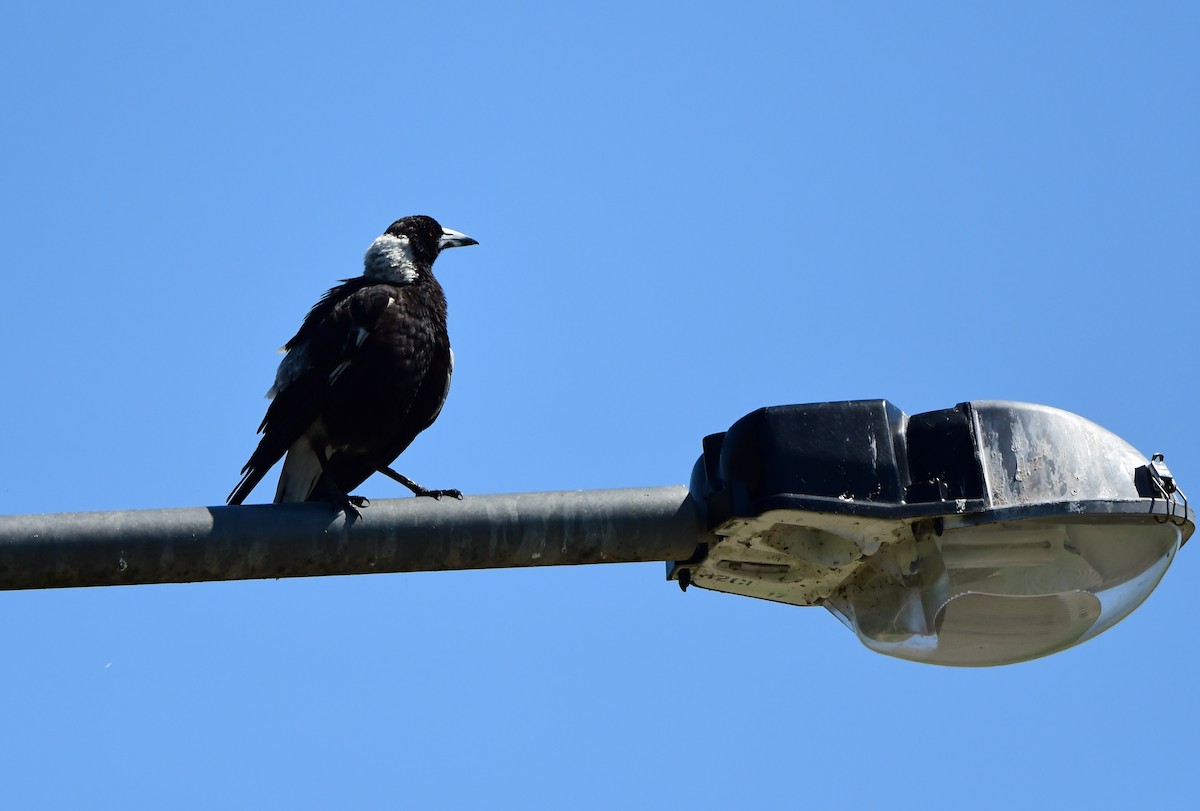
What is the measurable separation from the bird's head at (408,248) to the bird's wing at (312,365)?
1.20 feet

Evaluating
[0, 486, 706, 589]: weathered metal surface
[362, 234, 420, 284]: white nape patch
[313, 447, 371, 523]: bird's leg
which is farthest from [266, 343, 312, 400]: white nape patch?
[0, 486, 706, 589]: weathered metal surface

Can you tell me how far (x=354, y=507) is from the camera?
272 cm

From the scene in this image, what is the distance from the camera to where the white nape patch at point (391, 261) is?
588 cm

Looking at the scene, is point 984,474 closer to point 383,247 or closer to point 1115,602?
point 1115,602

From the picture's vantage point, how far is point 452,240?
650 centimetres

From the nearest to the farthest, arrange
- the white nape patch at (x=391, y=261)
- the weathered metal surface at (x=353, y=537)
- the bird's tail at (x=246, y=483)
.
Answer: the weathered metal surface at (x=353, y=537) → the bird's tail at (x=246, y=483) → the white nape patch at (x=391, y=261)

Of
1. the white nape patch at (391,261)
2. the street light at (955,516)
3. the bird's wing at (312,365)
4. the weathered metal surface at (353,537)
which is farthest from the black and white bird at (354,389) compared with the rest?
the street light at (955,516)

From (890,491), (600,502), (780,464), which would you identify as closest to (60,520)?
(600,502)

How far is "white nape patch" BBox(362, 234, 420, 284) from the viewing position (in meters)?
5.88

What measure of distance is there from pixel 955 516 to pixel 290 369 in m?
3.09

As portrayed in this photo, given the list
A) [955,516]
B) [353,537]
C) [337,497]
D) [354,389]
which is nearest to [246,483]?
[354,389]

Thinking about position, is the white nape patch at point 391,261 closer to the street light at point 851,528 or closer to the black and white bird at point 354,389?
the black and white bird at point 354,389

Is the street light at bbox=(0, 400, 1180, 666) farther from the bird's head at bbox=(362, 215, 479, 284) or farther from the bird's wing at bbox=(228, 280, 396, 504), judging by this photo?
the bird's head at bbox=(362, 215, 479, 284)

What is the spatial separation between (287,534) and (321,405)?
2354 mm
